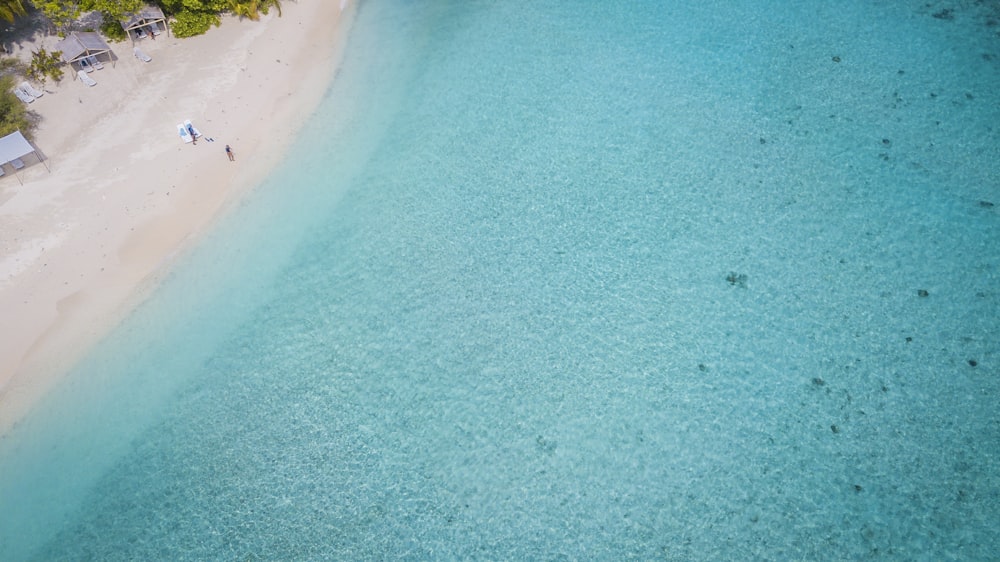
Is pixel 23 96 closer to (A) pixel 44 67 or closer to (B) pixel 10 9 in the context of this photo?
(A) pixel 44 67

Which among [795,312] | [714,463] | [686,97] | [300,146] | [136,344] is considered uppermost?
[300,146]

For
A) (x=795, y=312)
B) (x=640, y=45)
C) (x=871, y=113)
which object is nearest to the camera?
(x=795, y=312)

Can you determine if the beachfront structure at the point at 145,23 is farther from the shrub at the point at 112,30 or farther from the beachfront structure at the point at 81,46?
the beachfront structure at the point at 81,46

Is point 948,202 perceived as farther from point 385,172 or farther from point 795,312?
point 385,172

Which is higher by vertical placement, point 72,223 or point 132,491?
point 72,223

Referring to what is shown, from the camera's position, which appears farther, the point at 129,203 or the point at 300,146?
the point at 300,146

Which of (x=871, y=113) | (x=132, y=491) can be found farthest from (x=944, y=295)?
(x=132, y=491)
